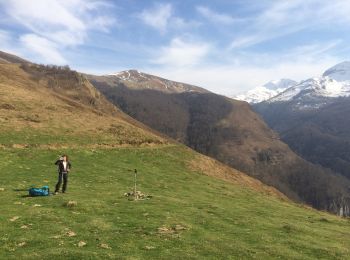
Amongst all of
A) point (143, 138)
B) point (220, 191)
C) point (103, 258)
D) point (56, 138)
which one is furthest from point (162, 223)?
point (143, 138)

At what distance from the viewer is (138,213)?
31.6 meters

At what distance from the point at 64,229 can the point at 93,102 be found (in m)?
137

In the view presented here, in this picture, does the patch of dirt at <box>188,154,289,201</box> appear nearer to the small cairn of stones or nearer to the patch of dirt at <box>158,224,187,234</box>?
the small cairn of stones

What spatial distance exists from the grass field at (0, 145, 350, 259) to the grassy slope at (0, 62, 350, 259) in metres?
0.07

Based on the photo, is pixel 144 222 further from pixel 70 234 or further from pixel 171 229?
pixel 70 234

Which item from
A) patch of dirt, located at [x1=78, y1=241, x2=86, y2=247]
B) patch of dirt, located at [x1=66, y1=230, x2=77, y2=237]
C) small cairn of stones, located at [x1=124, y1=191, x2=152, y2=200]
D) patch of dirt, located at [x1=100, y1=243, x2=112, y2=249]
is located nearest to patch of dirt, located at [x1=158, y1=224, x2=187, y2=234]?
patch of dirt, located at [x1=100, y1=243, x2=112, y2=249]

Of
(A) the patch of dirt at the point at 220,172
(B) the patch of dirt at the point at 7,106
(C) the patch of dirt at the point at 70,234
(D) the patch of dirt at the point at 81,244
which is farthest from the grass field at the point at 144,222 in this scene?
(B) the patch of dirt at the point at 7,106

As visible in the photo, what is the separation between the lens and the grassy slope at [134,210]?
23.3 metres

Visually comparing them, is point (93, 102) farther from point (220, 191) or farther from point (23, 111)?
Result: point (220, 191)

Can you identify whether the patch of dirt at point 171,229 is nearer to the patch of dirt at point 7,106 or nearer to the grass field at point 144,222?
the grass field at point 144,222

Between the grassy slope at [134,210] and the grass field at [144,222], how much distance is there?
0.22 ft

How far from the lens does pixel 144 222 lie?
28703 mm

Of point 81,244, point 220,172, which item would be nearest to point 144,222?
point 81,244

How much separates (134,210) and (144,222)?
374 cm
